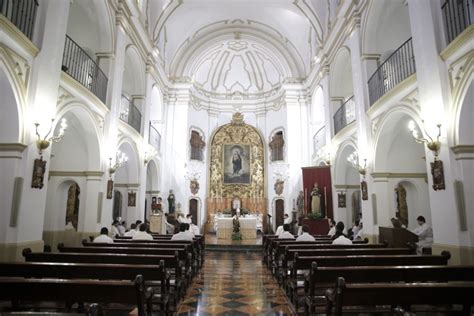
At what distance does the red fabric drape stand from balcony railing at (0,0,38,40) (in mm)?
11072

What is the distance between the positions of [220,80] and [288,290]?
18.5 meters

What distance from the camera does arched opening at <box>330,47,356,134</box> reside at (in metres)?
13.2

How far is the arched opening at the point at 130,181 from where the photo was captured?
12.8 m

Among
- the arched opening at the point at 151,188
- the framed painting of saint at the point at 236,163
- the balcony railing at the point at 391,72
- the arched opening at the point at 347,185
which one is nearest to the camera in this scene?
the balcony railing at the point at 391,72

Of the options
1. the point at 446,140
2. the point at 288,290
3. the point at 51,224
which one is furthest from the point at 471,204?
the point at 51,224

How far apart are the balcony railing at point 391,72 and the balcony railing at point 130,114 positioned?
344 inches

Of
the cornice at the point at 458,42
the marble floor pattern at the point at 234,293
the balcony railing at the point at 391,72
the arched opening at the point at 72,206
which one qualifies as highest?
the balcony railing at the point at 391,72

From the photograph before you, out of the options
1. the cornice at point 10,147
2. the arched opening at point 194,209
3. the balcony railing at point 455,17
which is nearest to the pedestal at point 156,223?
the arched opening at point 194,209

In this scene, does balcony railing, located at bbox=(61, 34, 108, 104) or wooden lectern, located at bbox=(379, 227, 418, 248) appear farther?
balcony railing, located at bbox=(61, 34, 108, 104)

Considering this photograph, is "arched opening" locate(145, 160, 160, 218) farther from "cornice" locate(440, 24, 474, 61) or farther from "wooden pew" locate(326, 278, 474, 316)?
"wooden pew" locate(326, 278, 474, 316)

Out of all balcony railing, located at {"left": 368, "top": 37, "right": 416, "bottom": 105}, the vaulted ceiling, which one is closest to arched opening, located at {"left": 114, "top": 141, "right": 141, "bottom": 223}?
the vaulted ceiling

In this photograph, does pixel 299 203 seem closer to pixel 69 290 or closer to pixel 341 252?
pixel 341 252

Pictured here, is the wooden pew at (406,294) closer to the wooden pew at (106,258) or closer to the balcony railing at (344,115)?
the wooden pew at (106,258)

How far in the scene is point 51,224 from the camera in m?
10.2
